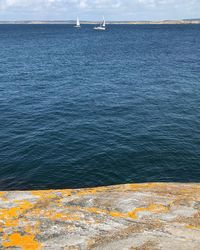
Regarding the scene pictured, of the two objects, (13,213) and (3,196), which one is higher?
(13,213)

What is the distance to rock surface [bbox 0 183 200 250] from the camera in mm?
12984

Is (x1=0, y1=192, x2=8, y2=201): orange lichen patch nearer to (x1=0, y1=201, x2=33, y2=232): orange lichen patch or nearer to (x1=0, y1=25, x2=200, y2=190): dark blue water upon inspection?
(x1=0, y1=201, x2=33, y2=232): orange lichen patch

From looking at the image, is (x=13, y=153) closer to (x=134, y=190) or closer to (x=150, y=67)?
(x=134, y=190)

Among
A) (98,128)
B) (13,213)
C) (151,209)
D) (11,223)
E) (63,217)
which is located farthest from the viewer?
(98,128)

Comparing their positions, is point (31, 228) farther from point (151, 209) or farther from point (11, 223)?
point (151, 209)

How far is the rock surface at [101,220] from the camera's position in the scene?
13.0 metres

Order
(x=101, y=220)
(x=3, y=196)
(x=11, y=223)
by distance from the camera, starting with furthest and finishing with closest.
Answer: (x=3, y=196)
(x=101, y=220)
(x=11, y=223)

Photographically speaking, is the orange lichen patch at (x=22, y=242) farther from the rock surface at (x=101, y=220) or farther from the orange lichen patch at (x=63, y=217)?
the orange lichen patch at (x=63, y=217)

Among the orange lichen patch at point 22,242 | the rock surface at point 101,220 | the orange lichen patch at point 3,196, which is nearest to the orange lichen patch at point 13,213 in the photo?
the rock surface at point 101,220

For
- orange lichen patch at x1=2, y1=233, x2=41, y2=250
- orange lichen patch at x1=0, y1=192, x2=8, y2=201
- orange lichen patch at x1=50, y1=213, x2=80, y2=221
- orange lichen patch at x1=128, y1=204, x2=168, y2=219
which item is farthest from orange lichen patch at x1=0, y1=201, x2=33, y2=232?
orange lichen patch at x1=128, y1=204, x2=168, y2=219

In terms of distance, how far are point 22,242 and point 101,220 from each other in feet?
12.7

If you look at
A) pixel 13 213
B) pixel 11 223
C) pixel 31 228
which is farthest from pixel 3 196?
pixel 31 228

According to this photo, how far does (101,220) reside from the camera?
1459 centimetres

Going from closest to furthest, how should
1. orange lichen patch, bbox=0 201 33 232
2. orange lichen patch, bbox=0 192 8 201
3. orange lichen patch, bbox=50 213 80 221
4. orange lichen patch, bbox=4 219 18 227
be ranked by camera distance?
orange lichen patch, bbox=4 219 18 227
orange lichen patch, bbox=0 201 33 232
orange lichen patch, bbox=50 213 80 221
orange lichen patch, bbox=0 192 8 201
